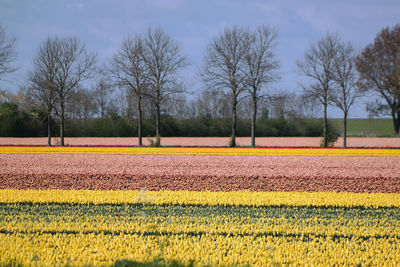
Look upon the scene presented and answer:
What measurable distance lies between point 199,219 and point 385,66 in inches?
2024

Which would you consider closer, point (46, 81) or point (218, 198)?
point (218, 198)

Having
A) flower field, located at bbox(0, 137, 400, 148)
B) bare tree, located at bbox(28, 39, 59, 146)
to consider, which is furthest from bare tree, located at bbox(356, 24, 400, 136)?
bare tree, located at bbox(28, 39, 59, 146)

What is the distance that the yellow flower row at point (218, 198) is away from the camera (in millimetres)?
9695

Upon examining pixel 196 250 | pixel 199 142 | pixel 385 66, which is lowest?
pixel 196 250

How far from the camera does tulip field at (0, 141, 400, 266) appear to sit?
225 inches

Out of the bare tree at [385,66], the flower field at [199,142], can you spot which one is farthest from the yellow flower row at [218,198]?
the bare tree at [385,66]

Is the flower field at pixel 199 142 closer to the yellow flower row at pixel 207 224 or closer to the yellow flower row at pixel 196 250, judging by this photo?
the yellow flower row at pixel 207 224

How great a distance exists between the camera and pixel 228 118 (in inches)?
2124

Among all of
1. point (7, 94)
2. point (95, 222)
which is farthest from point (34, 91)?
point (95, 222)

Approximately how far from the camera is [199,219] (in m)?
8.04

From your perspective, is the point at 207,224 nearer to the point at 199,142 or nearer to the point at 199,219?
the point at 199,219

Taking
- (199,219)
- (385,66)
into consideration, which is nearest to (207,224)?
(199,219)

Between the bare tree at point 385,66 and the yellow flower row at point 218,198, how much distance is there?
4204 cm

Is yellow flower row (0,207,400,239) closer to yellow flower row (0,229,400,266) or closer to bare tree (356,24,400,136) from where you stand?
yellow flower row (0,229,400,266)
